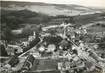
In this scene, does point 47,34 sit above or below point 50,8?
below

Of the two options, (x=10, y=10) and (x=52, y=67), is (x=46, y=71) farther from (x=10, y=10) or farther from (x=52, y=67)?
(x=10, y=10)

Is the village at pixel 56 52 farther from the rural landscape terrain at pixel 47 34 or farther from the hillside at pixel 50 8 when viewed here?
the hillside at pixel 50 8

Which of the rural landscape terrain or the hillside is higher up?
the hillside

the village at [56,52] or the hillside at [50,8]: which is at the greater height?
the hillside at [50,8]

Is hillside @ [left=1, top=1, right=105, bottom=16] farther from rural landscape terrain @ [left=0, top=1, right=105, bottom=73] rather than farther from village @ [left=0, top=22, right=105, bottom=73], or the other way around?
village @ [left=0, top=22, right=105, bottom=73]

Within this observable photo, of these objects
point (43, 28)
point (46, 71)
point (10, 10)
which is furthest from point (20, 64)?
point (10, 10)

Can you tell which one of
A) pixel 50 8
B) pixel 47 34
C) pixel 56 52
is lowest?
pixel 56 52

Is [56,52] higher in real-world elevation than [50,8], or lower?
lower

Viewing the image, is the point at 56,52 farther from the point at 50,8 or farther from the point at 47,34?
the point at 50,8

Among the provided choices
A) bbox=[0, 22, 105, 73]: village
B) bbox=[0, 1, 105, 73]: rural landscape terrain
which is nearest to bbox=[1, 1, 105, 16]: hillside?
bbox=[0, 1, 105, 73]: rural landscape terrain

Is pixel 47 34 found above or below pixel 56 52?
above

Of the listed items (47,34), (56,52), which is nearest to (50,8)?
(47,34)

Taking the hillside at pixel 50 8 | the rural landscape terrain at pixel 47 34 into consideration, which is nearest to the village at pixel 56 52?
the rural landscape terrain at pixel 47 34
